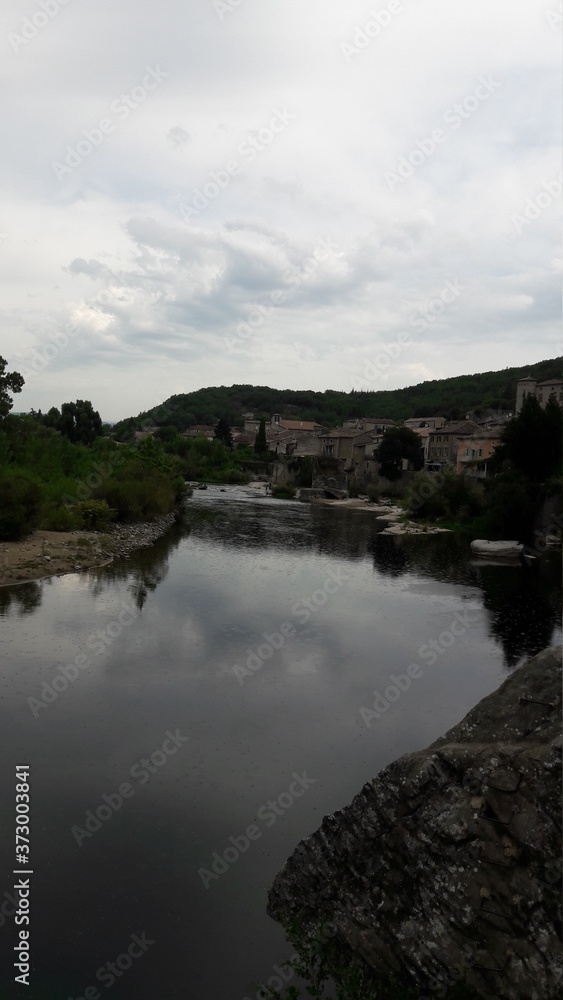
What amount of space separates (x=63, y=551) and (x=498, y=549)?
909 inches

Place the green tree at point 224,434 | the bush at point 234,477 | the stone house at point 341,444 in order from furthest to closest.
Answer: the green tree at point 224,434 < the bush at point 234,477 < the stone house at point 341,444

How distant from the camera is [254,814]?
9641 mm

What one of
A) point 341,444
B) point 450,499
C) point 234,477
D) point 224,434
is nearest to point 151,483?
point 450,499

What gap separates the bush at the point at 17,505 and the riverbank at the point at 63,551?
48cm

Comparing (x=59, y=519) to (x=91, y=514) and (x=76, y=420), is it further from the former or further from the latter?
(x=76, y=420)

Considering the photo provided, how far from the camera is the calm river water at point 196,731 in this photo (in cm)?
725

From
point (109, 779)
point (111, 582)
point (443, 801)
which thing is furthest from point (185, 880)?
point (111, 582)

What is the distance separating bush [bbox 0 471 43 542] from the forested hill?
69913mm

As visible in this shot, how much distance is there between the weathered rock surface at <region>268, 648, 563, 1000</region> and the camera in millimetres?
5281

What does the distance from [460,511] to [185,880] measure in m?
43.7

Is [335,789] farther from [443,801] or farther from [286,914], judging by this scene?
[443,801]

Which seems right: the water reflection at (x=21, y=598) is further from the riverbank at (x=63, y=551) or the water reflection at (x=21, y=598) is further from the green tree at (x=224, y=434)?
the green tree at (x=224, y=434)

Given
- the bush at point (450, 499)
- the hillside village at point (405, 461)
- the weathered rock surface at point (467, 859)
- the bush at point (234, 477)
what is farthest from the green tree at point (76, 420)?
the weathered rock surface at point (467, 859)

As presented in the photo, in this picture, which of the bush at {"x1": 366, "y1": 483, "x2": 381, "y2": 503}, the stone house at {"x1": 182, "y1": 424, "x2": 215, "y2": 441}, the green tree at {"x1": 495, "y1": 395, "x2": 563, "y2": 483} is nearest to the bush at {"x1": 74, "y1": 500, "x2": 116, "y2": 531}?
A: the green tree at {"x1": 495, "y1": 395, "x2": 563, "y2": 483}
